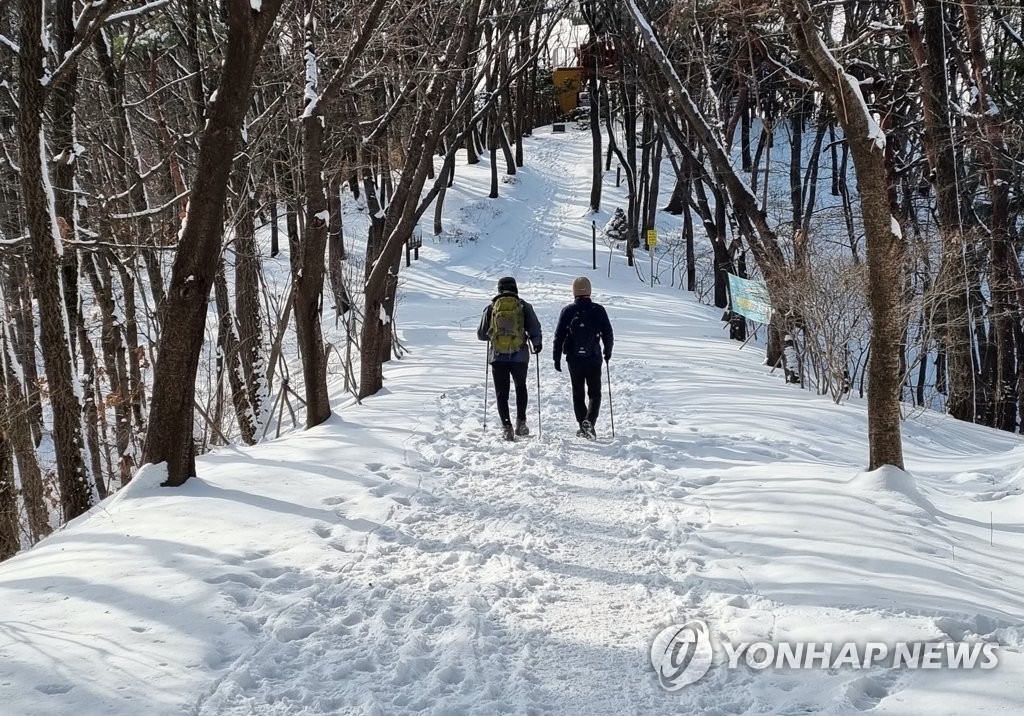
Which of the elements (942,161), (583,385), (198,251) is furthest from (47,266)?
(942,161)

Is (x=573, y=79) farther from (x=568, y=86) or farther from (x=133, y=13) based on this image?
(x=133, y=13)

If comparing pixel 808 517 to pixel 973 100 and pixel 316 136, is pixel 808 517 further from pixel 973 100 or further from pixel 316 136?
pixel 973 100

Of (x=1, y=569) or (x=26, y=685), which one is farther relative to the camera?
(x=1, y=569)

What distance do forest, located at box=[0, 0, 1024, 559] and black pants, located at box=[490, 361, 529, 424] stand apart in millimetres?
2219

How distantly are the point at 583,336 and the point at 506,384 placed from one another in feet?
3.35

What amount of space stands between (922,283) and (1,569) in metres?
14.0

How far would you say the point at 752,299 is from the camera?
1459 cm

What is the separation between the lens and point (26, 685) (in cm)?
347

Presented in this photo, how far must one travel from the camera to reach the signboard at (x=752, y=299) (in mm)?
14062

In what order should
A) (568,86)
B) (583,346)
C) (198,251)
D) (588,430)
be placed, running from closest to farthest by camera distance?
(198,251)
(588,430)
(583,346)
(568,86)

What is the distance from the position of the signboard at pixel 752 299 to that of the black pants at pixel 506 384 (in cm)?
653

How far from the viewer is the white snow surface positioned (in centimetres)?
359

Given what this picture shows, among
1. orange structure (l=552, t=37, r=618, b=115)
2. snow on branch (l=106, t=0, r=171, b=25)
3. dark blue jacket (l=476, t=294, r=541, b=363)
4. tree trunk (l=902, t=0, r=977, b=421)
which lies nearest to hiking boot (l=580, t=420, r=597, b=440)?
dark blue jacket (l=476, t=294, r=541, b=363)

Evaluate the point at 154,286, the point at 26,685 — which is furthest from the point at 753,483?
the point at 154,286
